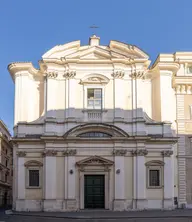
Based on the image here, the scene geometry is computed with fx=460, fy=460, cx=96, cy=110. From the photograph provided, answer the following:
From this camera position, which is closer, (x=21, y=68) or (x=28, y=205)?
(x=28, y=205)

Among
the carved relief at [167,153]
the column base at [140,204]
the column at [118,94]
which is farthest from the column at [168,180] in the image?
the column at [118,94]

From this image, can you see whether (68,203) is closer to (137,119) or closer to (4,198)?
(137,119)

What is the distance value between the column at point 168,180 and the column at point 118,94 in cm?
444

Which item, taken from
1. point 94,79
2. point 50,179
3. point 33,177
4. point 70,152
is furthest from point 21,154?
point 94,79

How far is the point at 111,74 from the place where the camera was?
35.3 metres

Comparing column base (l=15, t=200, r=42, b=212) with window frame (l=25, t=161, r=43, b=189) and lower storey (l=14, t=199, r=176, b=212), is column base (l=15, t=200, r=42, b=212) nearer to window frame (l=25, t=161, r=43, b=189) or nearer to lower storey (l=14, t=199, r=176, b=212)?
lower storey (l=14, t=199, r=176, b=212)

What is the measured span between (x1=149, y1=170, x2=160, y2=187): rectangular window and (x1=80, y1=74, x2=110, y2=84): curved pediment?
A: 25.3ft

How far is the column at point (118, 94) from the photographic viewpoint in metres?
34.6

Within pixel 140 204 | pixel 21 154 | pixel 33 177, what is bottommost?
pixel 140 204

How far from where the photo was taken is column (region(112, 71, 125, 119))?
113ft

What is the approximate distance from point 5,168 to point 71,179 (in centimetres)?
2309

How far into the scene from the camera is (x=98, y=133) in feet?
113

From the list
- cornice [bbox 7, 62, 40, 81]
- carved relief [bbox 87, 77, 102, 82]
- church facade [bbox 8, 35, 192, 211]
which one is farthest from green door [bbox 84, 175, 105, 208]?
cornice [bbox 7, 62, 40, 81]

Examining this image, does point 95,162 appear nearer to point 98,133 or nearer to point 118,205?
point 98,133
